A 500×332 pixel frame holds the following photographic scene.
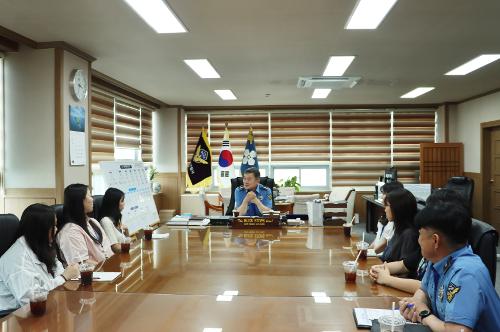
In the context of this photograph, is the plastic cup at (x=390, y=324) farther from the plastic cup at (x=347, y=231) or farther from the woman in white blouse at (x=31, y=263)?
the plastic cup at (x=347, y=231)

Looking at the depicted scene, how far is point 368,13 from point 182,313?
2875mm

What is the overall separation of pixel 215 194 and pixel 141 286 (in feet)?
22.2

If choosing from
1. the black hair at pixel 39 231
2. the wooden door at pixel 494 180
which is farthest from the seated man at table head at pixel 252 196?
the wooden door at pixel 494 180

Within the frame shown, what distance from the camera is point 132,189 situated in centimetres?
499

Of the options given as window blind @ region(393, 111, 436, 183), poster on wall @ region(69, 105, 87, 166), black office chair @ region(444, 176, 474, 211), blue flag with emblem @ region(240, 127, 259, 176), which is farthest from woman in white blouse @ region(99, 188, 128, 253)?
window blind @ region(393, 111, 436, 183)

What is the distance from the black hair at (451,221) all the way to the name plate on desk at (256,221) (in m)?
2.30

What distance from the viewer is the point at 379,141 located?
30.3ft

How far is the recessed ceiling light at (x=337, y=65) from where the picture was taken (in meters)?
5.02

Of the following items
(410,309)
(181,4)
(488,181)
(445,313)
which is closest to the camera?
(445,313)

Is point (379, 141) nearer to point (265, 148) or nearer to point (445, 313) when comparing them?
point (265, 148)

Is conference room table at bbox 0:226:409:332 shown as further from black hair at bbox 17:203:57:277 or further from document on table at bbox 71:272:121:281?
black hair at bbox 17:203:57:277

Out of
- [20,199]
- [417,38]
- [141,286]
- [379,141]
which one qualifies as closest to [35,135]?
[20,199]

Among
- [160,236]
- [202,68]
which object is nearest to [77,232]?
[160,236]

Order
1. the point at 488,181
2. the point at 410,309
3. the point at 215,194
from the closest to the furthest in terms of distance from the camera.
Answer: the point at 410,309 < the point at 488,181 < the point at 215,194
